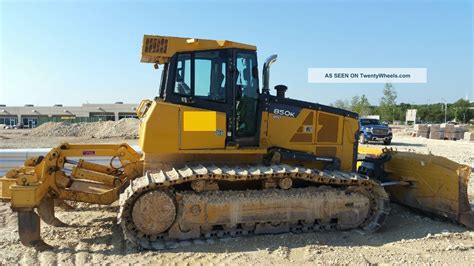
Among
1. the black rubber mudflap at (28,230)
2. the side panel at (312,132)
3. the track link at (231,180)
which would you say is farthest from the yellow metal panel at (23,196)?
the side panel at (312,132)

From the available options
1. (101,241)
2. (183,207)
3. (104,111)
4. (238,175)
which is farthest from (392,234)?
(104,111)

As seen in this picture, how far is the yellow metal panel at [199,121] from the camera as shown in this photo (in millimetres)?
6254

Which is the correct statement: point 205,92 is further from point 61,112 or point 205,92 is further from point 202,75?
point 61,112

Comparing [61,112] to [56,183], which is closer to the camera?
[56,183]

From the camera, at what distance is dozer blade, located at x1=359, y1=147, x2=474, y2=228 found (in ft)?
22.1

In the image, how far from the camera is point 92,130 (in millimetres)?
41250

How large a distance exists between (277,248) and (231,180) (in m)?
1.17

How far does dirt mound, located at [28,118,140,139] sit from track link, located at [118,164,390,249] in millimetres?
31763

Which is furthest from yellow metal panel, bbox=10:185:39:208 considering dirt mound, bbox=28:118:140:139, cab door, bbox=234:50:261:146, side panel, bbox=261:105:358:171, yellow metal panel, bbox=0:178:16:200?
dirt mound, bbox=28:118:140:139

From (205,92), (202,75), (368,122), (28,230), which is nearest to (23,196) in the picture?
(28,230)

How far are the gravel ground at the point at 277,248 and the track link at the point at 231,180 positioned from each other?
187mm

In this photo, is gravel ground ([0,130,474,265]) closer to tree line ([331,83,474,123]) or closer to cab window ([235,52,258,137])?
cab window ([235,52,258,137])

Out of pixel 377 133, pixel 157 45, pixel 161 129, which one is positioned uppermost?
pixel 157 45

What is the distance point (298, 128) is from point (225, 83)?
1.55 m
